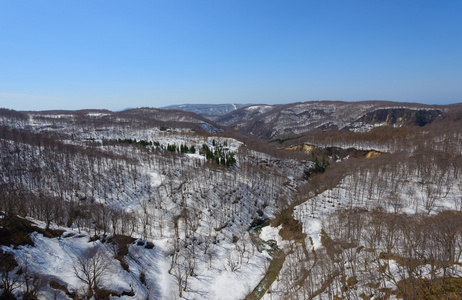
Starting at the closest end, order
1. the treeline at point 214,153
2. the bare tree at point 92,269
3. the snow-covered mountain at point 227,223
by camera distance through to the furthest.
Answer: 1. the snow-covered mountain at point 227,223
2. the bare tree at point 92,269
3. the treeline at point 214,153

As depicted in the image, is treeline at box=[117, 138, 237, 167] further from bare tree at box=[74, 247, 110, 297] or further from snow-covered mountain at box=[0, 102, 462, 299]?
bare tree at box=[74, 247, 110, 297]

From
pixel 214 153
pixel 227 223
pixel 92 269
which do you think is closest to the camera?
pixel 92 269

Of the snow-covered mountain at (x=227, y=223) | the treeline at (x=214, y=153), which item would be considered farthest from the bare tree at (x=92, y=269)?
the treeline at (x=214, y=153)

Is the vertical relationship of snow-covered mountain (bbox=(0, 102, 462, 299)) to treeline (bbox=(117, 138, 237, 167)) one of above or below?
below

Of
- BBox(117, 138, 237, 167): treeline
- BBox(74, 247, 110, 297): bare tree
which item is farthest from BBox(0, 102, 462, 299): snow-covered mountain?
BBox(117, 138, 237, 167): treeline

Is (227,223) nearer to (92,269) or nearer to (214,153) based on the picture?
(92,269)

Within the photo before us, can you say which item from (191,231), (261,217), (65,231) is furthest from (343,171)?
(65,231)

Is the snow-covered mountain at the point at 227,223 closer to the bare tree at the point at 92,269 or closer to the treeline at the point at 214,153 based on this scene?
the bare tree at the point at 92,269

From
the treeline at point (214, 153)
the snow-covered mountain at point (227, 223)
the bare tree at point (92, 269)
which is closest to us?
the snow-covered mountain at point (227, 223)

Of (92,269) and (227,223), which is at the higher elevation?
(92,269)

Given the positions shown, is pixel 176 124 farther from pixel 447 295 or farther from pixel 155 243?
pixel 447 295

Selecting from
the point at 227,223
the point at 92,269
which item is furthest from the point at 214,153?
the point at 92,269

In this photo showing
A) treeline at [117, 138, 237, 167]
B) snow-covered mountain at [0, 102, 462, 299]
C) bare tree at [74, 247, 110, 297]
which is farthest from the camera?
treeline at [117, 138, 237, 167]
